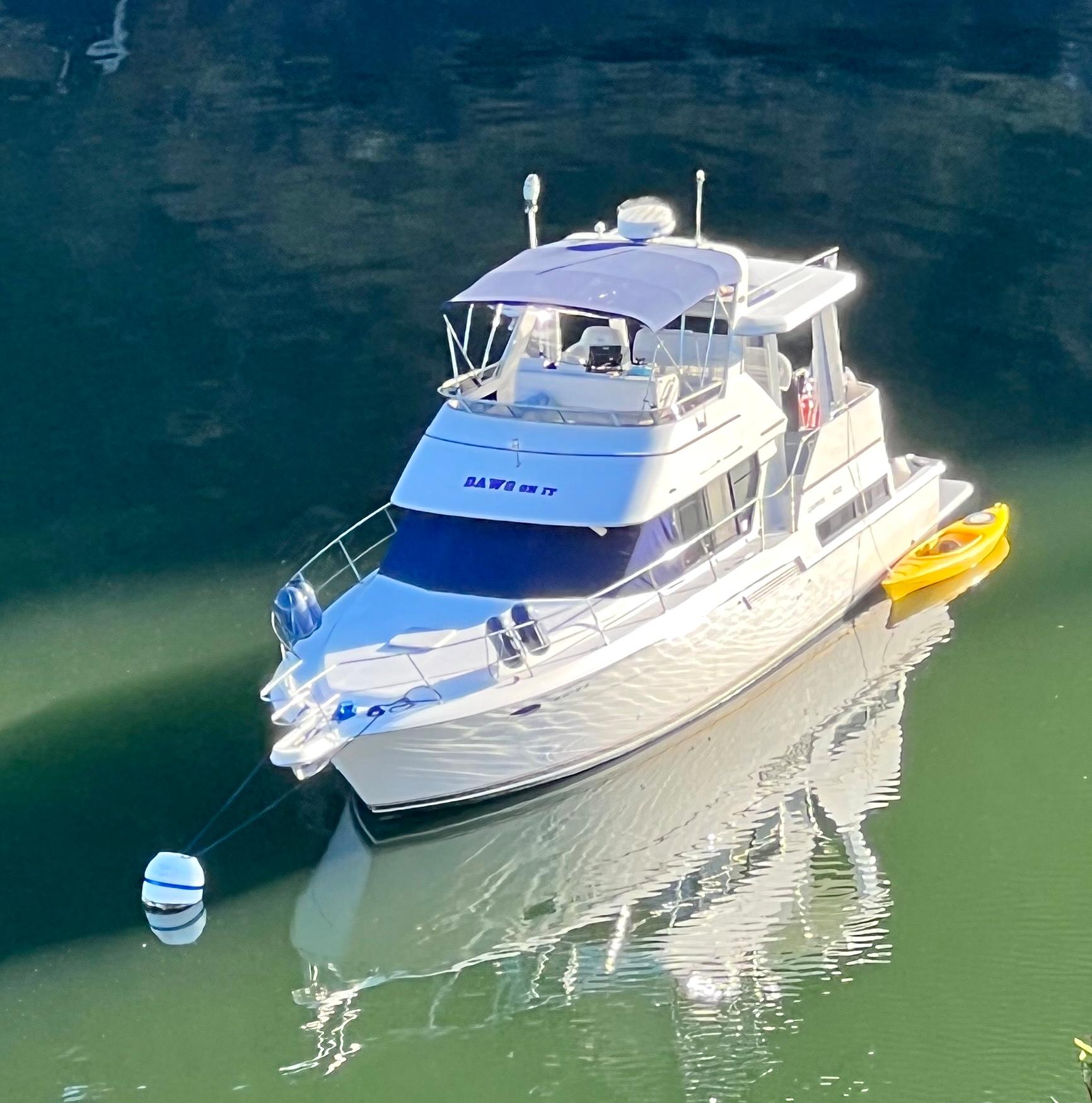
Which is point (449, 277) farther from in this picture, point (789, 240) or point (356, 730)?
point (356, 730)

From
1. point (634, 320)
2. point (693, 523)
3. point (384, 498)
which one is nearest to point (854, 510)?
point (693, 523)

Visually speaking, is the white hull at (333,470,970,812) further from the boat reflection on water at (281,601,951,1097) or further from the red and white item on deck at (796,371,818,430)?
the red and white item on deck at (796,371,818,430)

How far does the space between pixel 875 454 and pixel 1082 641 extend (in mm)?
2842

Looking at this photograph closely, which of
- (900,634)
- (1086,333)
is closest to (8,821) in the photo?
(900,634)

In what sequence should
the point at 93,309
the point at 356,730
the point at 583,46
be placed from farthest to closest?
the point at 583,46 < the point at 93,309 < the point at 356,730

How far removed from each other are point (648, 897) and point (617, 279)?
5.60 m

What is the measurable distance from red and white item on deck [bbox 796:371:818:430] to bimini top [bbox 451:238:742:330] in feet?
5.63

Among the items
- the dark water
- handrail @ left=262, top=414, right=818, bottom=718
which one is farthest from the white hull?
the dark water

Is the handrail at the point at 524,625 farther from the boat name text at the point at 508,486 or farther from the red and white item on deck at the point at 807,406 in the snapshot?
the red and white item on deck at the point at 807,406

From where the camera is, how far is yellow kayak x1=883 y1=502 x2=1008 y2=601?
1773 centimetres

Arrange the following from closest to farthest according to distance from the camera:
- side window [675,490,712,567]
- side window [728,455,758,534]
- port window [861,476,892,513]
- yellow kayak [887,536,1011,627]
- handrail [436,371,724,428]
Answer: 1. handrail [436,371,724,428]
2. side window [675,490,712,567]
3. side window [728,455,758,534]
4. port window [861,476,892,513]
5. yellow kayak [887,536,1011,627]

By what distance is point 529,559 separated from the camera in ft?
47.3

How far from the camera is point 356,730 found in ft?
43.0

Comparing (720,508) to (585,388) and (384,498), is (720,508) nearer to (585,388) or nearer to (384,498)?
(585,388)
